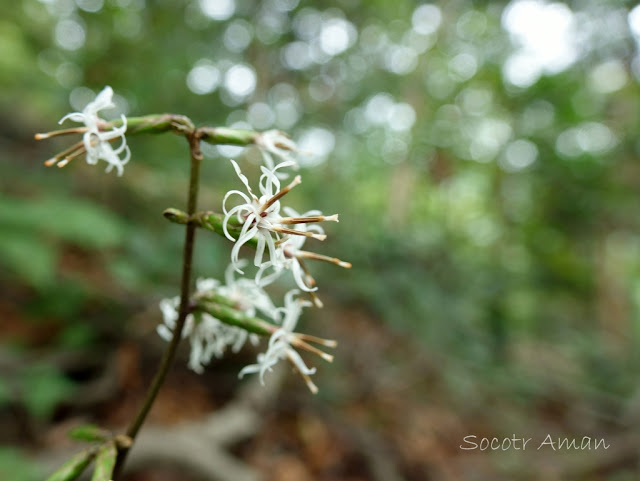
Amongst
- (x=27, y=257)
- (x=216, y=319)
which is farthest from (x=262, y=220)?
(x=27, y=257)

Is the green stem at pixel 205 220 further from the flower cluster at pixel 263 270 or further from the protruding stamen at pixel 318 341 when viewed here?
the protruding stamen at pixel 318 341

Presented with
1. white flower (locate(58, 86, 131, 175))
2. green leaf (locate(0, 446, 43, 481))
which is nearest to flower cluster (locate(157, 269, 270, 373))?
white flower (locate(58, 86, 131, 175))

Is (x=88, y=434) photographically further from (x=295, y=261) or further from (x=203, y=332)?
(x=295, y=261)

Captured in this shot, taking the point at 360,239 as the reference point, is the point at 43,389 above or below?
above

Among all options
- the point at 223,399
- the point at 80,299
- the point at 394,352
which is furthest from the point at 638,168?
the point at 80,299

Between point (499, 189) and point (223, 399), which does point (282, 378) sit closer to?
point (223, 399)
